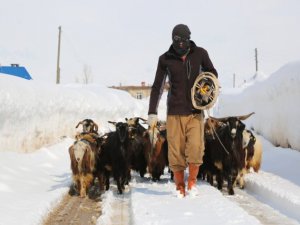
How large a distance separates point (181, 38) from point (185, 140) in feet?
4.76

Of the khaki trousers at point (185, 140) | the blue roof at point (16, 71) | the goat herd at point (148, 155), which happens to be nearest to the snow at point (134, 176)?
the goat herd at point (148, 155)

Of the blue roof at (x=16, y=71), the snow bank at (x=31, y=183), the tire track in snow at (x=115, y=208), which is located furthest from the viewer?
the blue roof at (x=16, y=71)

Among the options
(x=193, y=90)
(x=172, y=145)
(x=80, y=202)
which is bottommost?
(x=80, y=202)

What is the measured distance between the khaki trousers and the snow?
1.67 feet

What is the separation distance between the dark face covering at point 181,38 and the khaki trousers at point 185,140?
3.10 feet

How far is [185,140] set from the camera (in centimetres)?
691

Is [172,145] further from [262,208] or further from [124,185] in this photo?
[124,185]

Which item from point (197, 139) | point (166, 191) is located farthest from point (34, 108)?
point (197, 139)

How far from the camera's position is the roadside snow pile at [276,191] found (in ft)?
23.6

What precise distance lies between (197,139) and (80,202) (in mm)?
2695

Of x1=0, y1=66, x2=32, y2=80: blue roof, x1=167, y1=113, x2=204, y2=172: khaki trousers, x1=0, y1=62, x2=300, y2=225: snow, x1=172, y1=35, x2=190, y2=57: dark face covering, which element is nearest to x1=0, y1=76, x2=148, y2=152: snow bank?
x1=0, y1=62, x2=300, y2=225: snow

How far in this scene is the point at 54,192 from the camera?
347 inches

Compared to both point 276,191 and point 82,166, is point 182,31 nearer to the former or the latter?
point 276,191

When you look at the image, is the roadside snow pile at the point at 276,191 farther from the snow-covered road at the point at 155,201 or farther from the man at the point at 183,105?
the man at the point at 183,105
